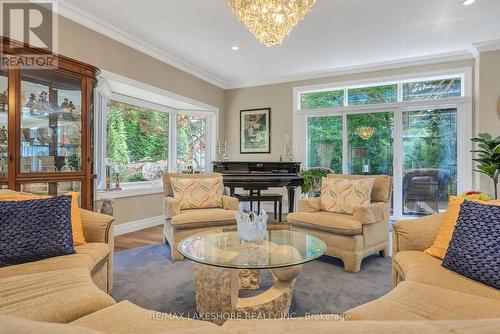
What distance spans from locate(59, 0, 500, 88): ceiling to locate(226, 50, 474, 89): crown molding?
0.09 ft

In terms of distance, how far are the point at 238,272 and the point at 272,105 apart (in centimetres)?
449

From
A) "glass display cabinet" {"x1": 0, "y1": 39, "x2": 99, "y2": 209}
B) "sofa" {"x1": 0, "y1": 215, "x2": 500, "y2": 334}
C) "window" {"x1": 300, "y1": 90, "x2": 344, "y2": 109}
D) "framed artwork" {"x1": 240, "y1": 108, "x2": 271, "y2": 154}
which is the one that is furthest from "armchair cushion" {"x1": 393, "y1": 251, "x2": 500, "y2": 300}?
"framed artwork" {"x1": 240, "y1": 108, "x2": 271, "y2": 154}

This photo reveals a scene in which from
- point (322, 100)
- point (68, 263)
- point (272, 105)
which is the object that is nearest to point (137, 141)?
point (272, 105)

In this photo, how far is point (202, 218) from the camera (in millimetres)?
3035

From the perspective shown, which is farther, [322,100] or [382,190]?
[322,100]

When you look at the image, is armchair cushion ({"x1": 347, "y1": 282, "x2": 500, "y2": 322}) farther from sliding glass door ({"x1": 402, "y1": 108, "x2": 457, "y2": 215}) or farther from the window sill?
sliding glass door ({"x1": 402, "y1": 108, "x2": 457, "y2": 215})

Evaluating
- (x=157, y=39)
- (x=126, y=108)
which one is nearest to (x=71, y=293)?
(x=157, y=39)

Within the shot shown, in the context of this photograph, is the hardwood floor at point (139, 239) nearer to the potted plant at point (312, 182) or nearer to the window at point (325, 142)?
the potted plant at point (312, 182)

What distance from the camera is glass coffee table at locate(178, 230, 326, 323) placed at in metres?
1.69

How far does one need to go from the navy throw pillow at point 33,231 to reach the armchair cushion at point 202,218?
1224mm

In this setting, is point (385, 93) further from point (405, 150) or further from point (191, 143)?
point (191, 143)

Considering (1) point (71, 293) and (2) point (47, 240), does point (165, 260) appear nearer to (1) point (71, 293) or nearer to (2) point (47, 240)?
(2) point (47, 240)

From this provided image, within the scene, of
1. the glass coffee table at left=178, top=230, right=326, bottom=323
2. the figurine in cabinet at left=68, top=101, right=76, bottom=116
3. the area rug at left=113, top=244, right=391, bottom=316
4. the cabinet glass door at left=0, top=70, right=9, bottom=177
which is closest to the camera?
the glass coffee table at left=178, top=230, right=326, bottom=323

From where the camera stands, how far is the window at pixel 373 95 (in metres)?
5.04
